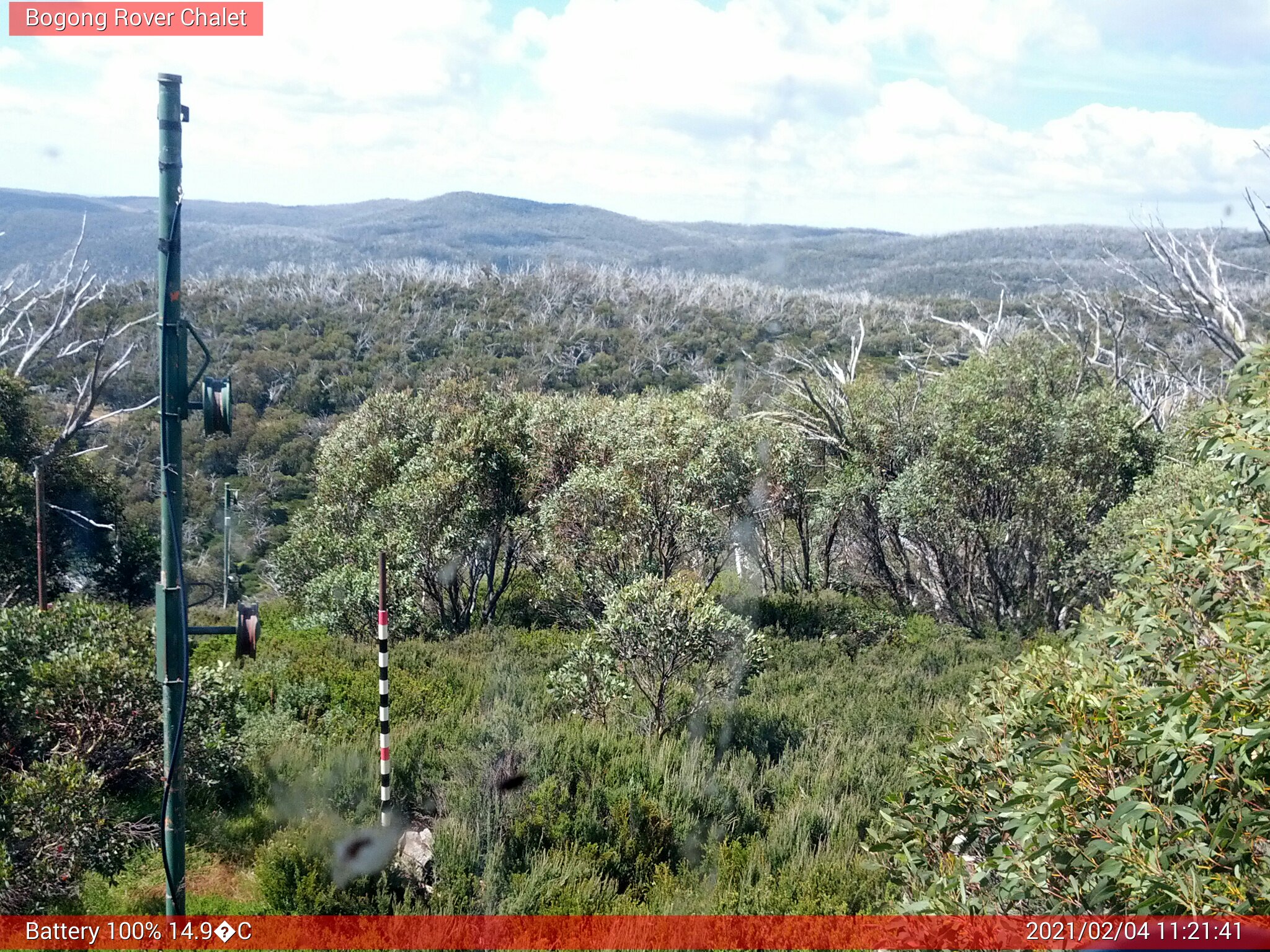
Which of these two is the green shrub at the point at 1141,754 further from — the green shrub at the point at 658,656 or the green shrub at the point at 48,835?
the green shrub at the point at 48,835

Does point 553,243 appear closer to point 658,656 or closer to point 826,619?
point 826,619

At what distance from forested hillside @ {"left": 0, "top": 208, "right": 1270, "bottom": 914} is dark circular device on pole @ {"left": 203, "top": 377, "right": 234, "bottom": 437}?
2.85m

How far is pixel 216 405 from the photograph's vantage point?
3.88m

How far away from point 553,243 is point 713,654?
344 ft

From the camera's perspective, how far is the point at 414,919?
529 cm

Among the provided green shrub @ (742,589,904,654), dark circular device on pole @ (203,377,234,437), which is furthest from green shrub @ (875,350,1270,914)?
green shrub @ (742,589,904,654)

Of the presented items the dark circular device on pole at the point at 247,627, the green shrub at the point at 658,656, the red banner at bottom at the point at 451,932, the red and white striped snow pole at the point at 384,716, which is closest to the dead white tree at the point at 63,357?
the red and white striped snow pole at the point at 384,716

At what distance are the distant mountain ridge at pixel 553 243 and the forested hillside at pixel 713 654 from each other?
1192 cm

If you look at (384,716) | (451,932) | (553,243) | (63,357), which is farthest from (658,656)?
(553,243)

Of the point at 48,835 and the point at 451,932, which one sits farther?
the point at 48,835

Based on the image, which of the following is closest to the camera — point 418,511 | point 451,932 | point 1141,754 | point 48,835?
point 1141,754

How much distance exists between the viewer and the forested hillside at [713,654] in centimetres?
378

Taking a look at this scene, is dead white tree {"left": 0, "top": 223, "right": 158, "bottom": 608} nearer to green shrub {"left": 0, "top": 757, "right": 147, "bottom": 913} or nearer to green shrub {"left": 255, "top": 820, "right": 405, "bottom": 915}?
Answer: green shrub {"left": 0, "top": 757, "right": 147, "bottom": 913}

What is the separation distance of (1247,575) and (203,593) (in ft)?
83.2
